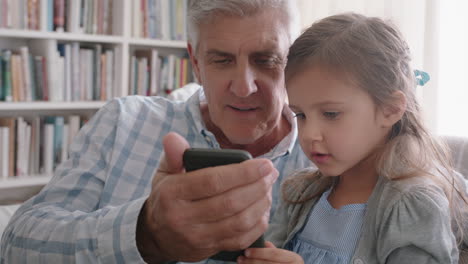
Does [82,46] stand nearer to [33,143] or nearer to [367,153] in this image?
[33,143]

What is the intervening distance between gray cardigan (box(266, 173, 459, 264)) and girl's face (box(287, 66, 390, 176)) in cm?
9

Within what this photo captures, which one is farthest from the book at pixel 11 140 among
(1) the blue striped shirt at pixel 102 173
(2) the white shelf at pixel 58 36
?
(1) the blue striped shirt at pixel 102 173

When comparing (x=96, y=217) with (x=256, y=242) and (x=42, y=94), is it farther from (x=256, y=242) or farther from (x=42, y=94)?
(x=42, y=94)

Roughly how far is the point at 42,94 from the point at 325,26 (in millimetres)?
2222

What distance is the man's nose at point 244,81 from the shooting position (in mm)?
1219

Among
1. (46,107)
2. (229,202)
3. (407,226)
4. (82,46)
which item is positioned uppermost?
(82,46)

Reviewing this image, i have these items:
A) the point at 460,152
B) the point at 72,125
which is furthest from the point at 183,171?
the point at 72,125

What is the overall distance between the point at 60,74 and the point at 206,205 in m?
2.41

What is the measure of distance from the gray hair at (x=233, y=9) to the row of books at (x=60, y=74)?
5.72 feet

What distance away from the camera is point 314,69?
3.30 ft

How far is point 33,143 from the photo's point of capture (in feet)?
9.50

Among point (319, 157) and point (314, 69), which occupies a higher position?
point (314, 69)

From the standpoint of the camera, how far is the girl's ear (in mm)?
1006

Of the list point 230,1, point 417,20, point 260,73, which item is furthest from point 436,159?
point 417,20
